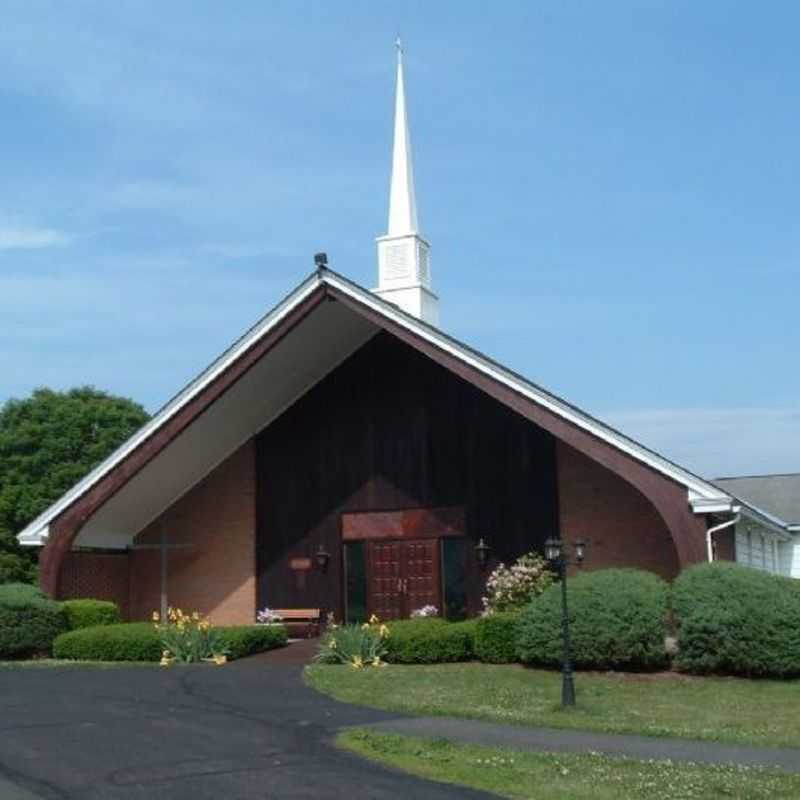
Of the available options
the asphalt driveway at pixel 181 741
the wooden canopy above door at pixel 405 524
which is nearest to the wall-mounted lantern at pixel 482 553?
the wooden canopy above door at pixel 405 524

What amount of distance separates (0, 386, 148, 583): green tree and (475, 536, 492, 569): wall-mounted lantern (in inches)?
755

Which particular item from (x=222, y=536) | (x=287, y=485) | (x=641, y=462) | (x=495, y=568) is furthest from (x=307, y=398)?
(x=641, y=462)

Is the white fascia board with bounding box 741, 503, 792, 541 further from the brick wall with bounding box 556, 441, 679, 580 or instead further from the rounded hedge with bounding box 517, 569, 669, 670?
the rounded hedge with bounding box 517, 569, 669, 670

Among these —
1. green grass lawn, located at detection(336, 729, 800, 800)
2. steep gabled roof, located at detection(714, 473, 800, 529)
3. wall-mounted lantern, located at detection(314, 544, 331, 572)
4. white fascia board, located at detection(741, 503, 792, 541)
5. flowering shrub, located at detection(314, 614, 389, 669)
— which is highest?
steep gabled roof, located at detection(714, 473, 800, 529)

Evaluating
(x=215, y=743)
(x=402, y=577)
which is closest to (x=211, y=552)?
(x=402, y=577)

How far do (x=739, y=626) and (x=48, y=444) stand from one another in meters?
30.0

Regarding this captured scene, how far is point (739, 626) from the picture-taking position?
1773 cm

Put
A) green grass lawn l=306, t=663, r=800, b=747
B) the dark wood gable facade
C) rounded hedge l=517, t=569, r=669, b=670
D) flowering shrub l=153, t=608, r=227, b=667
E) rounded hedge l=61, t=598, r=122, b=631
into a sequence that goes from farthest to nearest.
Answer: the dark wood gable facade, rounded hedge l=61, t=598, r=122, b=631, flowering shrub l=153, t=608, r=227, b=667, rounded hedge l=517, t=569, r=669, b=670, green grass lawn l=306, t=663, r=800, b=747

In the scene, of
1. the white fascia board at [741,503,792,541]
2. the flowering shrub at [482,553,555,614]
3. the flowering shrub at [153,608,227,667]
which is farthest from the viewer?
the flowering shrub at [482,553,555,614]

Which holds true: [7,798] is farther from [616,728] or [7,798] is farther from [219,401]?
[219,401]

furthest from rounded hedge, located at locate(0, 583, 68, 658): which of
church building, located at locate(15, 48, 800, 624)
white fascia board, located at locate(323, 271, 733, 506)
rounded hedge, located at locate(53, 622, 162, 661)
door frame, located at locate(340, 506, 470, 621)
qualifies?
white fascia board, located at locate(323, 271, 733, 506)

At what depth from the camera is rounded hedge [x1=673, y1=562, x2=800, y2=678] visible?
17641 millimetres

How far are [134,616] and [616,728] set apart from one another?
648 inches

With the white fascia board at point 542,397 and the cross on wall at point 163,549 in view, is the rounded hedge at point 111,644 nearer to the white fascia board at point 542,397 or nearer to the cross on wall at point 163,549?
the cross on wall at point 163,549
